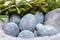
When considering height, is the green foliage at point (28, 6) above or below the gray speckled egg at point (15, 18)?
above

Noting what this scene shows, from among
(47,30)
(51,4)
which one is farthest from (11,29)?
(51,4)

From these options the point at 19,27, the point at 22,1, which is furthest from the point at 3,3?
the point at 19,27

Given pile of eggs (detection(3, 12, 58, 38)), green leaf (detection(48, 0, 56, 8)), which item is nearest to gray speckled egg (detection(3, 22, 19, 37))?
pile of eggs (detection(3, 12, 58, 38))

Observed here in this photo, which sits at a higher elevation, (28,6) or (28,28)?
(28,6)

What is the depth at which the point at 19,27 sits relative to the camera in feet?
4.41

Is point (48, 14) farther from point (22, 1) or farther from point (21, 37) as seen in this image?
point (21, 37)

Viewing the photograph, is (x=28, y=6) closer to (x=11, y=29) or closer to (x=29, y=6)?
(x=29, y=6)

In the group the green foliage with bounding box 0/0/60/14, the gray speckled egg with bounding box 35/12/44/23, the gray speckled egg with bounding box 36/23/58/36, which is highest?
the green foliage with bounding box 0/0/60/14

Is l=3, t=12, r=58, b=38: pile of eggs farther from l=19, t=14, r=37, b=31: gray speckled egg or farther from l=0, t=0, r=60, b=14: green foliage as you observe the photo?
l=0, t=0, r=60, b=14: green foliage

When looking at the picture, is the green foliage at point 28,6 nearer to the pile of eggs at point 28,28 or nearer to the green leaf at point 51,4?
the green leaf at point 51,4

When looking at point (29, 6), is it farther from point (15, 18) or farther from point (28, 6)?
point (15, 18)

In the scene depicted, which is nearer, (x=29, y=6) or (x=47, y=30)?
(x=47, y=30)

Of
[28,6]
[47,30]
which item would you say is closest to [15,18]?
[28,6]

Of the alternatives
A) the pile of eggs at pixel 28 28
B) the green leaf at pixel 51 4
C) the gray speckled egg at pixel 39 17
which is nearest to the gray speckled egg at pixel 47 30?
the pile of eggs at pixel 28 28
